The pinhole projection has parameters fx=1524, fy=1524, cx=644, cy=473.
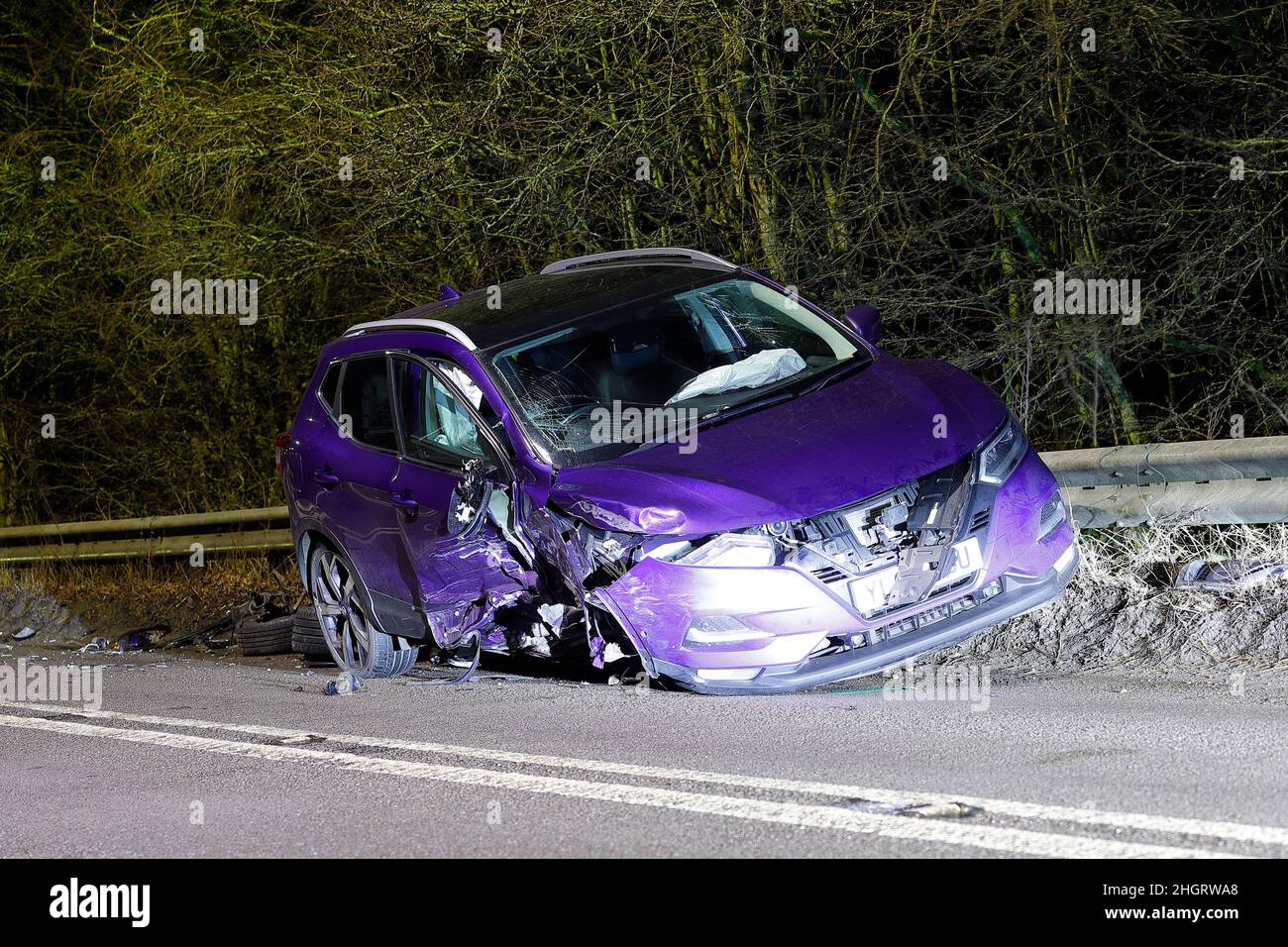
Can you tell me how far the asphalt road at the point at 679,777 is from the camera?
168 inches

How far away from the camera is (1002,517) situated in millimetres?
5949

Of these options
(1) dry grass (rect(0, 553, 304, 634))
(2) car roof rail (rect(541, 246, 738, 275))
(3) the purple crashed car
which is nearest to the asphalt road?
(3) the purple crashed car

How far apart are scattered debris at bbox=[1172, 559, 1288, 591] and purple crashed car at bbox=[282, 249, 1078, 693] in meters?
0.78

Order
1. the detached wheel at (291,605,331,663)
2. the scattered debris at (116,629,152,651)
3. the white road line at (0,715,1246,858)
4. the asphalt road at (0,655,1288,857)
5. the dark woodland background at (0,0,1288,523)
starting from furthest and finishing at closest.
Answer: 1. the scattered debris at (116,629,152,651)
2. the dark woodland background at (0,0,1288,523)
3. the detached wheel at (291,605,331,663)
4. the asphalt road at (0,655,1288,857)
5. the white road line at (0,715,1246,858)

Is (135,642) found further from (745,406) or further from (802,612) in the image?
(802,612)

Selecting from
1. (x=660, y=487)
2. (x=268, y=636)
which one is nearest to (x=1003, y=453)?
(x=660, y=487)

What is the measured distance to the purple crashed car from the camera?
570 centimetres

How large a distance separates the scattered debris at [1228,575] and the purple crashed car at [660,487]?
782 millimetres

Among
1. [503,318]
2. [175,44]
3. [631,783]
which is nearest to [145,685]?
[503,318]

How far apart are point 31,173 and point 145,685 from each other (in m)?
10.7

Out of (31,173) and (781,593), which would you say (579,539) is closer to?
(781,593)

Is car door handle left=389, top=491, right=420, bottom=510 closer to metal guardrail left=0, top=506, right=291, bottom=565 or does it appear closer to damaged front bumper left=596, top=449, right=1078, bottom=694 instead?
damaged front bumper left=596, top=449, right=1078, bottom=694

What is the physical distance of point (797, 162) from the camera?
1128 cm

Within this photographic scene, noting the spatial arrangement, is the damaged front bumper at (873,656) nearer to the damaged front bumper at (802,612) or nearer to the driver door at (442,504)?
the damaged front bumper at (802,612)
